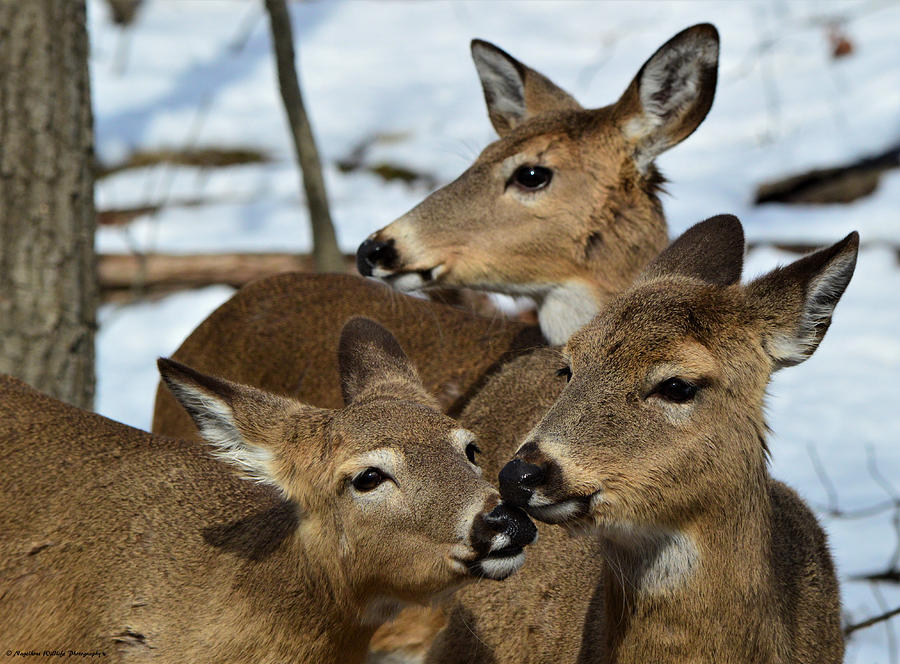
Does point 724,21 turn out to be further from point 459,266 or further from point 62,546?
point 62,546

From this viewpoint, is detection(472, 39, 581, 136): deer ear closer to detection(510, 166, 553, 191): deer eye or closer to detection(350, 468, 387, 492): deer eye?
detection(510, 166, 553, 191): deer eye

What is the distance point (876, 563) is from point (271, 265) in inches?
223

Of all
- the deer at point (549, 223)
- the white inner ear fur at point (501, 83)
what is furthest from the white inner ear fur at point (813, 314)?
the white inner ear fur at point (501, 83)

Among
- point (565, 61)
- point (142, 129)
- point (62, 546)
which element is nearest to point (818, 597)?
point (62, 546)

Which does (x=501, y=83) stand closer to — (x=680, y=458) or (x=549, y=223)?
(x=549, y=223)

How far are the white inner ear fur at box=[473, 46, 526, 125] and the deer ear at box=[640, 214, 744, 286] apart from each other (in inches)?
89.0

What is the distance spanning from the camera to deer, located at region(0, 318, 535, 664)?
169 inches

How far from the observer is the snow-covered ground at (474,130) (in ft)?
30.5

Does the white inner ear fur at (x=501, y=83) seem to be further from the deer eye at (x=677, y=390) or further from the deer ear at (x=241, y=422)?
the deer eye at (x=677, y=390)

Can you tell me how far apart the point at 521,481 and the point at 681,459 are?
0.51m

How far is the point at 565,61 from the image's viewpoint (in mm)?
14945

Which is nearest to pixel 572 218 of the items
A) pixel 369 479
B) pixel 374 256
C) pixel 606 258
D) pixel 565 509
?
pixel 606 258

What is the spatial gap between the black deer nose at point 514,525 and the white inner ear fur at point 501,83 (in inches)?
130

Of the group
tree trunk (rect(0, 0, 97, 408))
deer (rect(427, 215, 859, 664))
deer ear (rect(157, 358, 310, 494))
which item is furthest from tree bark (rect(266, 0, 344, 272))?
deer (rect(427, 215, 859, 664))
